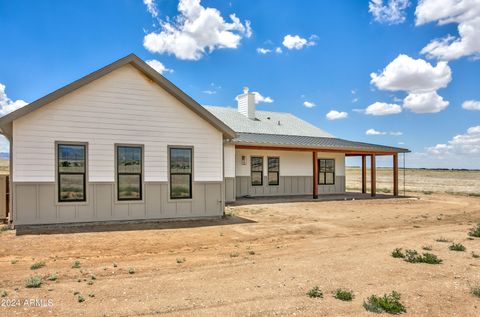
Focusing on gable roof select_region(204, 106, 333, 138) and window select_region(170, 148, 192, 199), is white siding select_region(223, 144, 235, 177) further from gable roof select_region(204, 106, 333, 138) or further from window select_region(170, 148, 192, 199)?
window select_region(170, 148, 192, 199)

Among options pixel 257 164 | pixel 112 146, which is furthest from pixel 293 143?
pixel 112 146

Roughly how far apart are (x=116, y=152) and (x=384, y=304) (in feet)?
29.0

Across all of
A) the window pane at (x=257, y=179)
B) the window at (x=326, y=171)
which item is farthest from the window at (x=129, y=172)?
the window at (x=326, y=171)

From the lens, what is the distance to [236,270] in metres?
6.50

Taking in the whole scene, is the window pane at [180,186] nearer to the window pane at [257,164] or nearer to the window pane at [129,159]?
the window pane at [129,159]

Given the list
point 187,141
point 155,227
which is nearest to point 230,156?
point 187,141

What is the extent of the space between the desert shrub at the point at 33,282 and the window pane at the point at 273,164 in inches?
638

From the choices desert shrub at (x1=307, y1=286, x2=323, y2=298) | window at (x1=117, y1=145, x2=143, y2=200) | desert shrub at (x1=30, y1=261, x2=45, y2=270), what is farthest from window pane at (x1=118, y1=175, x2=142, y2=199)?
desert shrub at (x1=307, y1=286, x2=323, y2=298)

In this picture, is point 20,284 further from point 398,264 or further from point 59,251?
point 398,264

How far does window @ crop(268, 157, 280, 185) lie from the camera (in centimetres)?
2112

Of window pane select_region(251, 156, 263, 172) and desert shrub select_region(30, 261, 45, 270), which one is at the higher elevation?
window pane select_region(251, 156, 263, 172)

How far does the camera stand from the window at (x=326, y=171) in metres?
23.1

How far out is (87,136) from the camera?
10742 millimetres

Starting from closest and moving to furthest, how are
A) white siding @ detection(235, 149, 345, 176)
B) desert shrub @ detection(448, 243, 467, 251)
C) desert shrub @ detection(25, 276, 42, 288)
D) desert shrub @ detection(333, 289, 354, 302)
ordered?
desert shrub @ detection(333, 289, 354, 302) → desert shrub @ detection(25, 276, 42, 288) → desert shrub @ detection(448, 243, 467, 251) → white siding @ detection(235, 149, 345, 176)
